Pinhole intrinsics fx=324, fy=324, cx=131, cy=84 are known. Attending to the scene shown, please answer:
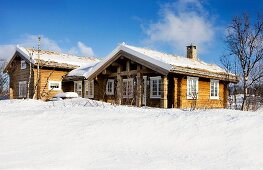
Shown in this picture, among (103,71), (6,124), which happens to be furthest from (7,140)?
(103,71)

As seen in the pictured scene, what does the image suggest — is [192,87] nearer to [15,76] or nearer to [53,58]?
[53,58]

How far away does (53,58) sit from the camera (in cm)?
2619

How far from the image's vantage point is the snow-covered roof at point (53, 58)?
25.0 metres

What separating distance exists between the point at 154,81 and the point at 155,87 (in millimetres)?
357

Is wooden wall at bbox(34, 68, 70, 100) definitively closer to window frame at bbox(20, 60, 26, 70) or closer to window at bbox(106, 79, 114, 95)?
window frame at bbox(20, 60, 26, 70)

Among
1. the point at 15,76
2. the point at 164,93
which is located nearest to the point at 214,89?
the point at 164,93

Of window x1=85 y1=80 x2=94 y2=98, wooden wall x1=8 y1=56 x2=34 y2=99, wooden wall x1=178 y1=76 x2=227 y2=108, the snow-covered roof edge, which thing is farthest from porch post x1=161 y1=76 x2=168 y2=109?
wooden wall x1=8 y1=56 x2=34 y2=99

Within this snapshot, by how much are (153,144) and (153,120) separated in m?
1.11

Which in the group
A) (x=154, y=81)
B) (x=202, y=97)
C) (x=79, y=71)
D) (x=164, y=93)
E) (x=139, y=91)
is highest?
(x=79, y=71)

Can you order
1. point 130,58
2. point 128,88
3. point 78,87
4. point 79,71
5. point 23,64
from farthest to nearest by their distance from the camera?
point 23,64 → point 78,87 → point 79,71 → point 128,88 → point 130,58

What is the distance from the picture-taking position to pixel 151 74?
19141 millimetres

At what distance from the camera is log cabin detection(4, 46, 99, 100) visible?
81.8 ft

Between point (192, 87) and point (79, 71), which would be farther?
point (79, 71)

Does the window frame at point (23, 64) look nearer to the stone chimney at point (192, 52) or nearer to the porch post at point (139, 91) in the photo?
the porch post at point (139, 91)
